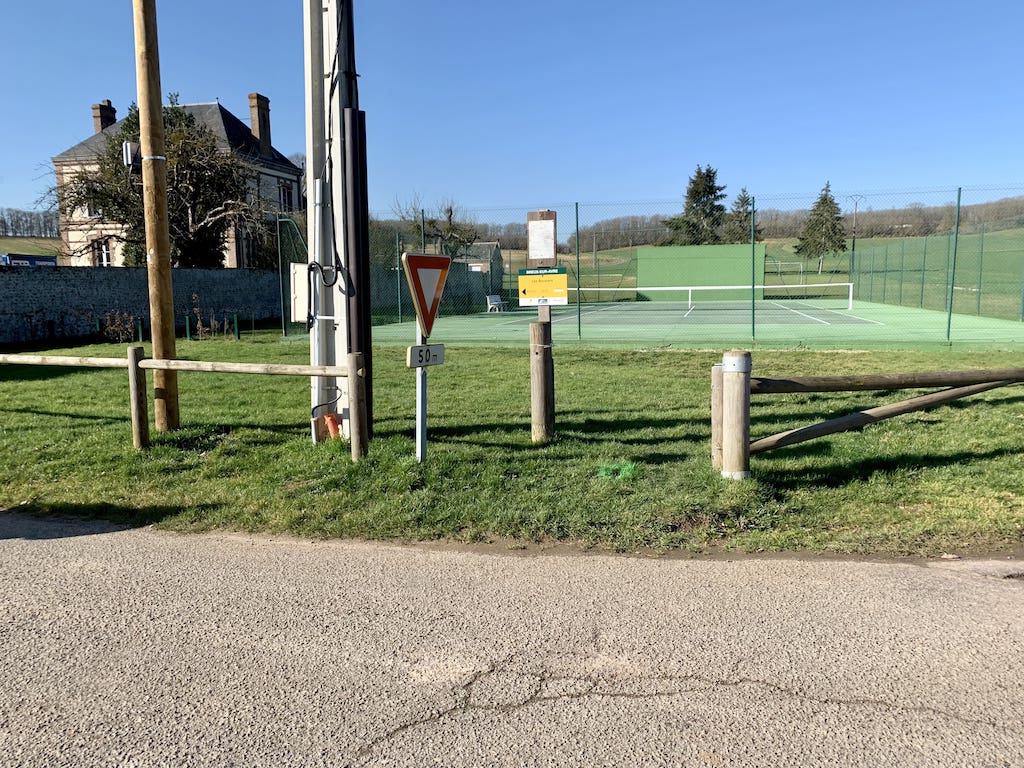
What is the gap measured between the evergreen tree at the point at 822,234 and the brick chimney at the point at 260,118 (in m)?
33.7

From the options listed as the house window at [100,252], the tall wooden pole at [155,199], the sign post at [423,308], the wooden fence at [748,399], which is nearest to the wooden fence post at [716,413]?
the wooden fence at [748,399]

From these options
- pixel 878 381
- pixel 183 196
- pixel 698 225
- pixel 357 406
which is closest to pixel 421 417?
pixel 357 406

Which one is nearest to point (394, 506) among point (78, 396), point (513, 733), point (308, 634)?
point (308, 634)

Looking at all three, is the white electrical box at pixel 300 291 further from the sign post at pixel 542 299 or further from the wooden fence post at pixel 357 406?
the sign post at pixel 542 299

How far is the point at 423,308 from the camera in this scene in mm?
6414

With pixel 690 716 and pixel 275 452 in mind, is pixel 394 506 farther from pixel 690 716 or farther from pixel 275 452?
pixel 690 716

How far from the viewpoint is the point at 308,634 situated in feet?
12.5

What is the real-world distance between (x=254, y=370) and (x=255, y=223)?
26.4 m

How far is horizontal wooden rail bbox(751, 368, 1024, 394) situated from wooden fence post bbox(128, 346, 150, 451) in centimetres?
550

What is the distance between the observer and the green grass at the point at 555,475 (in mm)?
5328

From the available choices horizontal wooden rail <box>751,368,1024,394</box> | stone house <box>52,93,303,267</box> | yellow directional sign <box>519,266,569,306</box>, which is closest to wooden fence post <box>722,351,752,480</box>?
horizontal wooden rail <box>751,368,1024,394</box>

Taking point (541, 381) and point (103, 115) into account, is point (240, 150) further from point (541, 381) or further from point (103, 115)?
point (541, 381)

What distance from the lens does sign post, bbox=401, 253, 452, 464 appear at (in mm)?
6227

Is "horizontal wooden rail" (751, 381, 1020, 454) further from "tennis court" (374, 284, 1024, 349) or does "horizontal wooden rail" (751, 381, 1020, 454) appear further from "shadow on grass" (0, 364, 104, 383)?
"shadow on grass" (0, 364, 104, 383)
